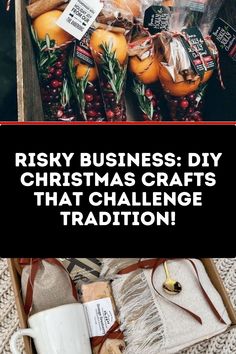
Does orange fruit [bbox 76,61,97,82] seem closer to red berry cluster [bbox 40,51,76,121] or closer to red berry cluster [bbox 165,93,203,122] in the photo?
red berry cluster [bbox 40,51,76,121]

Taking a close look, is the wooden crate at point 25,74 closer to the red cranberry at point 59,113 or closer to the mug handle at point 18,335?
the red cranberry at point 59,113

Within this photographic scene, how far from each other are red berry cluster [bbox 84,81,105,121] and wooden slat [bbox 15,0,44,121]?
0.28 ft

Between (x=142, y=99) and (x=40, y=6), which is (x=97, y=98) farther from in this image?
(x=40, y=6)

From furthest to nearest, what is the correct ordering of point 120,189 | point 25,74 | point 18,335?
point 120,189 < point 25,74 < point 18,335

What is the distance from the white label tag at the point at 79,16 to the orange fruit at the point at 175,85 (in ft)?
0.49

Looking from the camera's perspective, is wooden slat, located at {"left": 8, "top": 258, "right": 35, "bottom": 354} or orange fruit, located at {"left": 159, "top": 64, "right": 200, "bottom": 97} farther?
orange fruit, located at {"left": 159, "top": 64, "right": 200, "bottom": 97}

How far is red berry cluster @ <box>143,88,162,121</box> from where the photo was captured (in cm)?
102

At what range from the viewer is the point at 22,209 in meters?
1.09

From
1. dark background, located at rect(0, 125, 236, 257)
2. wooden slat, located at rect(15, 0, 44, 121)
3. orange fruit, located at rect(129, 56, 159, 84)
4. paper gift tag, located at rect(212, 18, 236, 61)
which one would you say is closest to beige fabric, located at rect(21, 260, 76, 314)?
dark background, located at rect(0, 125, 236, 257)

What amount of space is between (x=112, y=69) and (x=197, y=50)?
0.51 feet

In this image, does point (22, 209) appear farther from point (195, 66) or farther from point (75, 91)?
point (195, 66)

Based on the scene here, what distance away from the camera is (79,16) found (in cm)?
98

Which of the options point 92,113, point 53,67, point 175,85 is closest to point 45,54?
point 53,67

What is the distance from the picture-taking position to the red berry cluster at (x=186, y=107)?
3.36 ft
